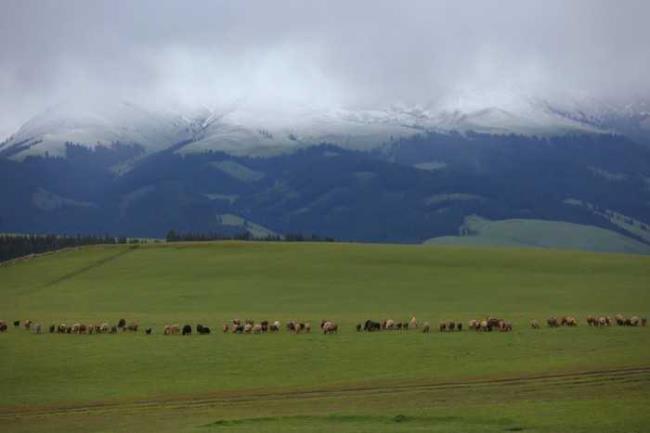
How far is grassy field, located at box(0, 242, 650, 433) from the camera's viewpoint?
34.3 metres

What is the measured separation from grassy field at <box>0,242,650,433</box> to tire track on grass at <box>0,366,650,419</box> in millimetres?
128

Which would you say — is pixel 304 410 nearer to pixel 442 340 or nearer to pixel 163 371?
pixel 163 371

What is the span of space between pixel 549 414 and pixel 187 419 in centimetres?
1378

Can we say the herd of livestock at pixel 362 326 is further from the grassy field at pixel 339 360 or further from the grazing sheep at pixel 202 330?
the grassy field at pixel 339 360

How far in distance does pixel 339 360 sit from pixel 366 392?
9.56 meters

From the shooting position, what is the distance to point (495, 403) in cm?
3594

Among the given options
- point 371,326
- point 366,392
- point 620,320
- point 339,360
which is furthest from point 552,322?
point 366,392

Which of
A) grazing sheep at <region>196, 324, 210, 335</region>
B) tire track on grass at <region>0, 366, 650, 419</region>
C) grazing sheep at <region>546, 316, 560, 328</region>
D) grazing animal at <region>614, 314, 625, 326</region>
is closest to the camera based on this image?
tire track on grass at <region>0, 366, 650, 419</region>

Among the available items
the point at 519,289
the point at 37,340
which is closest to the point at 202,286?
the point at 519,289

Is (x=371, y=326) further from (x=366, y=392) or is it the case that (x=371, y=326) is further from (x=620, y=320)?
(x=366, y=392)

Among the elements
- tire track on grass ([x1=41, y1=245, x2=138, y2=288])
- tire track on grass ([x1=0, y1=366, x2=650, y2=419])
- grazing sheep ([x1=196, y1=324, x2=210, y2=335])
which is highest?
tire track on grass ([x1=41, y1=245, x2=138, y2=288])

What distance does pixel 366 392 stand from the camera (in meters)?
40.4

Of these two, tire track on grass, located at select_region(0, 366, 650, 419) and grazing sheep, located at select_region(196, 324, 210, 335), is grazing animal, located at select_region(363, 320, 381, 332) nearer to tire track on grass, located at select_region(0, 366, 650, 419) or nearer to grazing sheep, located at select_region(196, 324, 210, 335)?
grazing sheep, located at select_region(196, 324, 210, 335)

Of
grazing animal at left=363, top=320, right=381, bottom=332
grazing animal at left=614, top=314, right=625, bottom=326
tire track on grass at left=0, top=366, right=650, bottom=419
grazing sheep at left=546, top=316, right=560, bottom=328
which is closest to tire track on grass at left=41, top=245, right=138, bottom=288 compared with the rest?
grazing animal at left=363, top=320, right=381, bottom=332
